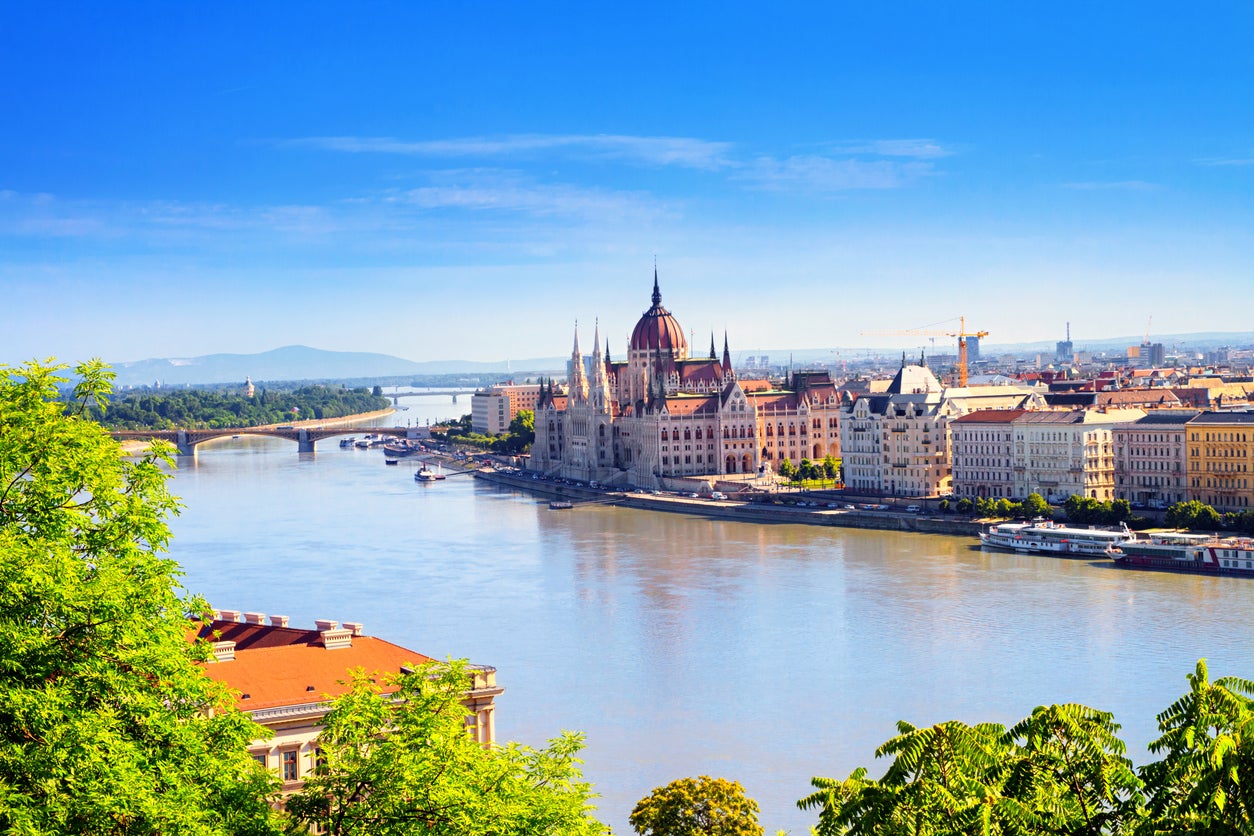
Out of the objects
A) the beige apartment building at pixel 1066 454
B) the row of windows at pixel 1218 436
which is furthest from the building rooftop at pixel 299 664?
the beige apartment building at pixel 1066 454

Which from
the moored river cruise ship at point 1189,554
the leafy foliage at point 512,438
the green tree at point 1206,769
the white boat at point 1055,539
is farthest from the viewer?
the leafy foliage at point 512,438

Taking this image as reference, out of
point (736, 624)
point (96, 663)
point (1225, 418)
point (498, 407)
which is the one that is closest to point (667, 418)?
point (1225, 418)

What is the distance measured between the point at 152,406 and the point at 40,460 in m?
110

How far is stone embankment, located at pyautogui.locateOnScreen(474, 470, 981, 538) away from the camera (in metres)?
43.4

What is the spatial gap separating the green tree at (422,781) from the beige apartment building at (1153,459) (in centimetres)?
3617

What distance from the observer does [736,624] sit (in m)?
27.8

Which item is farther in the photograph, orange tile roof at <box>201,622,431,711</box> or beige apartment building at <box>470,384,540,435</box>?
beige apartment building at <box>470,384,540,435</box>

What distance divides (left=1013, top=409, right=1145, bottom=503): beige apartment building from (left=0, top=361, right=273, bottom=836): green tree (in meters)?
37.8

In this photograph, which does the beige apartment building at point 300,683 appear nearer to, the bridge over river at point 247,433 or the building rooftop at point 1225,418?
the building rooftop at point 1225,418

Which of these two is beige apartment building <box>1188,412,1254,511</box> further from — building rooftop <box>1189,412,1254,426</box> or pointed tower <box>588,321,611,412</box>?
pointed tower <box>588,321,611,412</box>

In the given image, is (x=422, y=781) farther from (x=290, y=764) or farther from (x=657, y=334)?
(x=657, y=334)

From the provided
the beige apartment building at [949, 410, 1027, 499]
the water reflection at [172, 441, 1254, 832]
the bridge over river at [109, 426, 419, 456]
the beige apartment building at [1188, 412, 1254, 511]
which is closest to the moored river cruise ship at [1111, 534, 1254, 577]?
the water reflection at [172, 441, 1254, 832]

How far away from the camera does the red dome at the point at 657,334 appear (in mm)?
70938

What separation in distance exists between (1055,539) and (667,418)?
25388 mm
